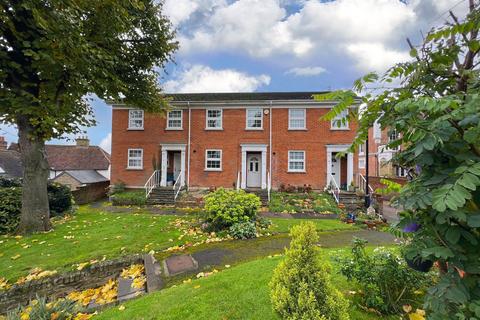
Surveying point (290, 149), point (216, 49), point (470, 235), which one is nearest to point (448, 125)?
point (470, 235)

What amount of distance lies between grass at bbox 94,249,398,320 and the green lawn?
9.81 ft

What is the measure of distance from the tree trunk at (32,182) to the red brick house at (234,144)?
29.2 feet

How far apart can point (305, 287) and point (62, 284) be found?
569 centimetres

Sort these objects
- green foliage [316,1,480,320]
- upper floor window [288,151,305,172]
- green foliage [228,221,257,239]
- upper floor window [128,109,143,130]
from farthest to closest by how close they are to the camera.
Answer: upper floor window [128,109,143,130]
upper floor window [288,151,305,172]
green foliage [228,221,257,239]
green foliage [316,1,480,320]

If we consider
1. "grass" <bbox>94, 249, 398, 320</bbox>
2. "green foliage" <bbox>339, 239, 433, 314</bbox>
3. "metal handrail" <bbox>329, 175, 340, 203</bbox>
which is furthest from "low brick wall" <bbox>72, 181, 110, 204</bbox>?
"green foliage" <bbox>339, 239, 433, 314</bbox>

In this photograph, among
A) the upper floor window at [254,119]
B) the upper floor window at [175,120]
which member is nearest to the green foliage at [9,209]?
the upper floor window at [175,120]

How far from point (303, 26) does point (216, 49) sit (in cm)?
578

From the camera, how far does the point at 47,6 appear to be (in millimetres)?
7379

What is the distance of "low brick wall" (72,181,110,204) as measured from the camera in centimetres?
1748

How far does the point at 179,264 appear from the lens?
18.5ft

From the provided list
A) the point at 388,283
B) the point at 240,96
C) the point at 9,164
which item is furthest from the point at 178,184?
the point at 9,164

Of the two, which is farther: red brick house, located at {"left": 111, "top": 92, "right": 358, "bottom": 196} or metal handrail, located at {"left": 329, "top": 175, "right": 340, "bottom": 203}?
red brick house, located at {"left": 111, "top": 92, "right": 358, "bottom": 196}

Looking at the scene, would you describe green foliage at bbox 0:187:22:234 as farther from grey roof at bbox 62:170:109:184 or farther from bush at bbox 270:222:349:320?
grey roof at bbox 62:170:109:184

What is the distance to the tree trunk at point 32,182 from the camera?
8835 millimetres
